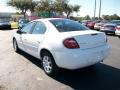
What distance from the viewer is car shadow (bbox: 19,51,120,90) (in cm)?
532

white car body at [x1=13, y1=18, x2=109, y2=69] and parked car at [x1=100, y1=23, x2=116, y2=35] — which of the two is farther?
parked car at [x1=100, y1=23, x2=116, y2=35]

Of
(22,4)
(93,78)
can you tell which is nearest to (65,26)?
(93,78)

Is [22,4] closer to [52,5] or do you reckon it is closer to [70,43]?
[52,5]

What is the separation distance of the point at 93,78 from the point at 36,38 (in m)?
2.10

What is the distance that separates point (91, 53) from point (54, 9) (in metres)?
45.0

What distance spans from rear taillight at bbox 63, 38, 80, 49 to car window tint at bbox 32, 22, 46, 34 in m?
1.24

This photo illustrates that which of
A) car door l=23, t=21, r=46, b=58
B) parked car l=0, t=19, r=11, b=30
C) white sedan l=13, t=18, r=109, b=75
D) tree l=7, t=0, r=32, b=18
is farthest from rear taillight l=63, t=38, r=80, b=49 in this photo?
tree l=7, t=0, r=32, b=18

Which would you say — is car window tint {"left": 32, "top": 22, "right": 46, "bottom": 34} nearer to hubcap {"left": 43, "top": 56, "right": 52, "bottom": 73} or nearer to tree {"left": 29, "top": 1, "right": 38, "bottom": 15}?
hubcap {"left": 43, "top": 56, "right": 52, "bottom": 73}

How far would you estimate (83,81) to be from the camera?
18.7 ft

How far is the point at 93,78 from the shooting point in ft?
19.5

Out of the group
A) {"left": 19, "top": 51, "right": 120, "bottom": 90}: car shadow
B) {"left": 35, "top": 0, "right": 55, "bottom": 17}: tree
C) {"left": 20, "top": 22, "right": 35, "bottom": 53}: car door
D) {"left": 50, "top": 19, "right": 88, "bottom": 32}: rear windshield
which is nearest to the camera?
{"left": 19, "top": 51, "right": 120, "bottom": 90}: car shadow

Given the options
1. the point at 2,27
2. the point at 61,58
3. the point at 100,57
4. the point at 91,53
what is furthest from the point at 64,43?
the point at 2,27

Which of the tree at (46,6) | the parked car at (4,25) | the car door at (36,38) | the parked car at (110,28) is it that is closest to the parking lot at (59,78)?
the car door at (36,38)

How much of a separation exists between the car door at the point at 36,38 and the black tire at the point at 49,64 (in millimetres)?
460
